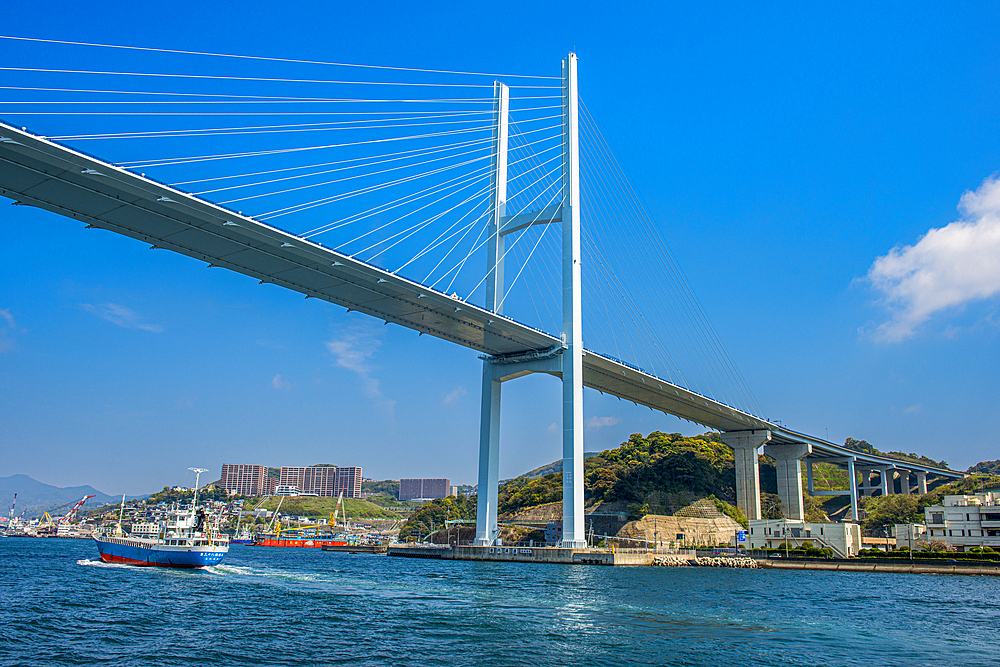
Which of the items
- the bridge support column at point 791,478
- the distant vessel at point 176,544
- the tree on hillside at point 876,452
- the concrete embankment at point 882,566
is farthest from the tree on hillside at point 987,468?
the distant vessel at point 176,544

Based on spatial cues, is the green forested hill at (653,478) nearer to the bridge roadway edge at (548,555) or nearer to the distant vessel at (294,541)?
the bridge roadway edge at (548,555)

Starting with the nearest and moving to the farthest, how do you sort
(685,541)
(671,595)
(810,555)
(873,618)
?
(873,618), (671,595), (810,555), (685,541)

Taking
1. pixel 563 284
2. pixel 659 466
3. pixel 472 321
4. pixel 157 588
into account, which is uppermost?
pixel 563 284

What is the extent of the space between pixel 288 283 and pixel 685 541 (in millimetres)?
38730

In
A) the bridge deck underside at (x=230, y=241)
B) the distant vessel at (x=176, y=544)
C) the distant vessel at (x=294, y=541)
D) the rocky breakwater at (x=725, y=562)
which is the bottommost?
the distant vessel at (x=294, y=541)

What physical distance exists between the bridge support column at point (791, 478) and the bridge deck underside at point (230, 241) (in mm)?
37573

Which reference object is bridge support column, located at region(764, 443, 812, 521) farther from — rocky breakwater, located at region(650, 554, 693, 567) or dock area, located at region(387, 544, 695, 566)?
rocky breakwater, located at region(650, 554, 693, 567)

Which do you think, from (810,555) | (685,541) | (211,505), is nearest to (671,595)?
(810,555)

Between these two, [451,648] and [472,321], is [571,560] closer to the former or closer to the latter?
[472,321]

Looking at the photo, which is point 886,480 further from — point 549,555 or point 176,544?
point 176,544

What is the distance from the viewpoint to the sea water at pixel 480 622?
13078 mm

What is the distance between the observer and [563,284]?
40.5 metres

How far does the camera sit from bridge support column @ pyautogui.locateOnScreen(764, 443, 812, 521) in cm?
7356

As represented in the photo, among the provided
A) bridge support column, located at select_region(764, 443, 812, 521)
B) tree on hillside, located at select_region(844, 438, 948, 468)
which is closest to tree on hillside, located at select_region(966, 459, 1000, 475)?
tree on hillside, located at select_region(844, 438, 948, 468)
